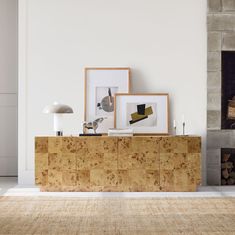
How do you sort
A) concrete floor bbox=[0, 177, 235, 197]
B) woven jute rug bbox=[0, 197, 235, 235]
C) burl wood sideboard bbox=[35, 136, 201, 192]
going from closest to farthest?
woven jute rug bbox=[0, 197, 235, 235]
concrete floor bbox=[0, 177, 235, 197]
burl wood sideboard bbox=[35, 136, 201, 192]

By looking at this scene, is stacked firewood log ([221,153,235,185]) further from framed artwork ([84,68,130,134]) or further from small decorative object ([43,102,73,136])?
small decorative object ([43,102,73,136])

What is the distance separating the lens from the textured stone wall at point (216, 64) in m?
6.18

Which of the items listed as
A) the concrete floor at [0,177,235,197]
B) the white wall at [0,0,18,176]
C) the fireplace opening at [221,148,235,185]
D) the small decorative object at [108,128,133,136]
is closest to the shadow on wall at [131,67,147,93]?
the small decorative object at [108,128,133,136]

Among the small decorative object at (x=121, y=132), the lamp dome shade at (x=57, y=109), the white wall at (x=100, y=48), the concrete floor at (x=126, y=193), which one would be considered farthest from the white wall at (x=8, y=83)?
the small decorative object at (x=121, y=132)

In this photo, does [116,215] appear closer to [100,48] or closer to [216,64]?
[100,48]

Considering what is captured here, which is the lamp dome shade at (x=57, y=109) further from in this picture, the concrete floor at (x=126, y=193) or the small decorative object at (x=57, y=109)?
the concrete floor at (x=126, y=193)

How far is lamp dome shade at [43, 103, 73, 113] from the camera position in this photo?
570 centimetres

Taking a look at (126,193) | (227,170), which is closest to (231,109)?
(227,170)

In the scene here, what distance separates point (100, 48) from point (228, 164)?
77.4 inches

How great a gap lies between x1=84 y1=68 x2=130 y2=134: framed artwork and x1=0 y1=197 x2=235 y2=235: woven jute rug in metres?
1.33

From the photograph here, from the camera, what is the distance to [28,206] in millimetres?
4676

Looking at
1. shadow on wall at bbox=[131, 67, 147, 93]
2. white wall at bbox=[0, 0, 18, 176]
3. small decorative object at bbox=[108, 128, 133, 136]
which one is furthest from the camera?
white wall at bbox=[0, 0, 18, 176]

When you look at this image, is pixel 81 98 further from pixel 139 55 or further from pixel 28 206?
pixel 28 206

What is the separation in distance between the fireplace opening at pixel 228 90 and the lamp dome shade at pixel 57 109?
1.76 metres
